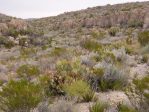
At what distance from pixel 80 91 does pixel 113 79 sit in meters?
1.35

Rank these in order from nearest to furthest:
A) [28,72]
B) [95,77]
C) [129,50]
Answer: [95,77], [28,72], [129,50]

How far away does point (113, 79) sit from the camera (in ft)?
29.5

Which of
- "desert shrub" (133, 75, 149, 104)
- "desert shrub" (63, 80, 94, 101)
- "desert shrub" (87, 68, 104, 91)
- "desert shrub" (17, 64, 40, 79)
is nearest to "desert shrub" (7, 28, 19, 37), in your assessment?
"desert shrub" (17, 64, 40, 79)

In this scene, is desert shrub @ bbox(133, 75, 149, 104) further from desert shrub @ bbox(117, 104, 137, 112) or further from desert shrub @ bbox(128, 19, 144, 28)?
desert shrub @ bbox(128, 19, 144, 28)

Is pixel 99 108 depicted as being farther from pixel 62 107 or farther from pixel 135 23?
pixel 135 23

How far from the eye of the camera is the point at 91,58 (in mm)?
12086

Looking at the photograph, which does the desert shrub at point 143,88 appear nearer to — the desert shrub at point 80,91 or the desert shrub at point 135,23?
the desert shrub at point 80,91

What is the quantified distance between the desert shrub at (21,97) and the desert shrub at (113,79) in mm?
2341

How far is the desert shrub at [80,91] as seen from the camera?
25.6ft

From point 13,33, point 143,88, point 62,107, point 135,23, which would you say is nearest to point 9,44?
point 13,33

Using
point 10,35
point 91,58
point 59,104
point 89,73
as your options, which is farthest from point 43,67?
point 10,35

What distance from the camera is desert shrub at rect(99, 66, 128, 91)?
8789 millimetres

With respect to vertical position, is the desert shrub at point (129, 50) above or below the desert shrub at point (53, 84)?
below

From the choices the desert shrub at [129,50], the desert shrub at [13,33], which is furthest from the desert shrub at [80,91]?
the desert shrub at [13,33]
